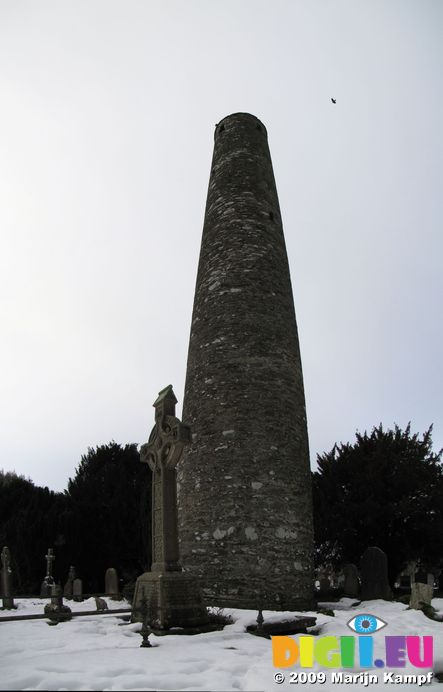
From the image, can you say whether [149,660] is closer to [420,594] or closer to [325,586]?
[420,594]

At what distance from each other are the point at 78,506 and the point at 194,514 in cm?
1495

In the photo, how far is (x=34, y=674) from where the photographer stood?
388cm

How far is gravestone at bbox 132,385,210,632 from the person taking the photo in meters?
6.56

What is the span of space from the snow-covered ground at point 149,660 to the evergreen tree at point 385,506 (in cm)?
832

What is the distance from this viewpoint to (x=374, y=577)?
11.9m

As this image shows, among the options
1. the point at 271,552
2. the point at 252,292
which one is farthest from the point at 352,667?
the point at 252,292

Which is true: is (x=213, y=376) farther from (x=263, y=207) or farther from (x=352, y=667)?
(x=352, y=667)

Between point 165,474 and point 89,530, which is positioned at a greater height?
point 165,474

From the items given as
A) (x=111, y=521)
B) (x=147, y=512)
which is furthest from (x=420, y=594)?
(x=111, y=521)

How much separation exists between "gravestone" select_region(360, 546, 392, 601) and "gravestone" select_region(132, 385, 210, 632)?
6326 mm

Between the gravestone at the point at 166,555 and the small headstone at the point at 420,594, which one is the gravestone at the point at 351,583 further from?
the gravestone at the point at 166,555

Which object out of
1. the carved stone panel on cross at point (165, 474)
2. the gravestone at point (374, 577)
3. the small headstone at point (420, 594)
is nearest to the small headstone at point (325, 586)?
the gravestone at point (374, 577)

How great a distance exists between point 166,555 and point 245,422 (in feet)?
13.0

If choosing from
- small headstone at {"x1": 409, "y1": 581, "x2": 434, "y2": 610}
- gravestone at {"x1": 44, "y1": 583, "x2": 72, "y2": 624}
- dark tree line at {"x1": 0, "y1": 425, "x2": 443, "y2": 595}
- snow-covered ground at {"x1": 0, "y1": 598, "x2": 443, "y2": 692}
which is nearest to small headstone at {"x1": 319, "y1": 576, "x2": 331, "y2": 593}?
dark tree line at {"x1": 0, "y1": 425, "x2": 443, "y2": 595}
